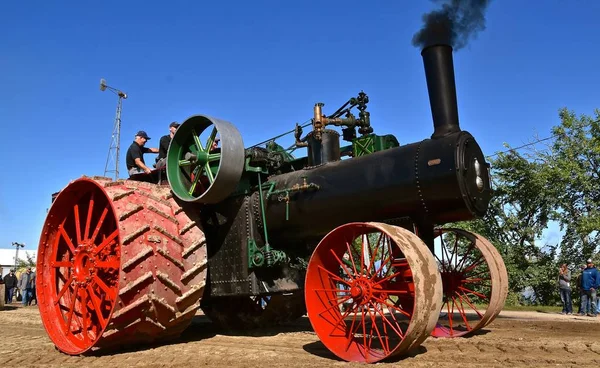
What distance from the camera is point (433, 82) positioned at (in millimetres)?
5059

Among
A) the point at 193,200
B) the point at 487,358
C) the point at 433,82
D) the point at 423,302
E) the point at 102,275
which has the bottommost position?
the point at 487,358

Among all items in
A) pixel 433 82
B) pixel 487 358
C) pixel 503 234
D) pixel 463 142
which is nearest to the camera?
pixel 487 358

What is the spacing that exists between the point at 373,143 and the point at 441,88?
1085 millimetres

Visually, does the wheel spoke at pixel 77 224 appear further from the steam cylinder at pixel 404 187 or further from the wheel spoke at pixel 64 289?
the steam cylinder at pixel 404 187

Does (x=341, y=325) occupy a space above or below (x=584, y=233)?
below

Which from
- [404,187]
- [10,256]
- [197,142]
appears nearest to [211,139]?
[197,142]

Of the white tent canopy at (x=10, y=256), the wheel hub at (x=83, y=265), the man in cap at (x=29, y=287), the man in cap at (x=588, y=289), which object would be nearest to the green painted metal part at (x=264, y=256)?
the wheel hub at (x=83, y=265)

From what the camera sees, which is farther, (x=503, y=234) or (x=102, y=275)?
(x=503, y=234)

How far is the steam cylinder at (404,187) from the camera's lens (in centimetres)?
463

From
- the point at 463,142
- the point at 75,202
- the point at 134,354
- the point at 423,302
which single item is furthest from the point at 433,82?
the point at 75,202

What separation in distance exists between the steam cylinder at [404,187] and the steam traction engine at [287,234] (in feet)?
0.04

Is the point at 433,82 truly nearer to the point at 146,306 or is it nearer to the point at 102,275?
the point at 146,306

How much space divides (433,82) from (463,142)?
0.74 metres

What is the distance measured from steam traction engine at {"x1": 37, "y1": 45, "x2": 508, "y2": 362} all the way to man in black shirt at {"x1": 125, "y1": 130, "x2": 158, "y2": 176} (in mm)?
491
